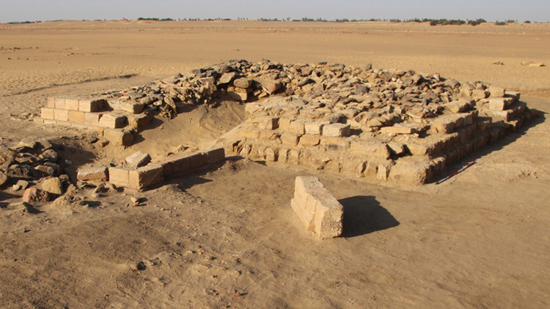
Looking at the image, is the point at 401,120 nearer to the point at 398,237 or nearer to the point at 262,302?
the point at 398,237

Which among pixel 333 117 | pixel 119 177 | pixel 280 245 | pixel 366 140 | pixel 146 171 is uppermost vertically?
pixel 333 117

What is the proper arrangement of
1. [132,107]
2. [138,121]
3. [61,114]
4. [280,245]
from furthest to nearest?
[61,114] < [132,107] < [138,121] < [280,245]

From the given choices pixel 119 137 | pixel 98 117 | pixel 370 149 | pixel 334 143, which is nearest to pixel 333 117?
pixel 334 143

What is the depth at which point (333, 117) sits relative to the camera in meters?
8.73

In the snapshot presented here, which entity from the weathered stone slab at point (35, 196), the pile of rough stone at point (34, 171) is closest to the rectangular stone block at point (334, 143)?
the pile of rough stone at point (34, 171)

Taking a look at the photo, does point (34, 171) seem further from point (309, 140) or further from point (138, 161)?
point (309, 140)

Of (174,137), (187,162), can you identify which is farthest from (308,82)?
(187,162)

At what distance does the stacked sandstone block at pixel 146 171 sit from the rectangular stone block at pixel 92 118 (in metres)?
3.29

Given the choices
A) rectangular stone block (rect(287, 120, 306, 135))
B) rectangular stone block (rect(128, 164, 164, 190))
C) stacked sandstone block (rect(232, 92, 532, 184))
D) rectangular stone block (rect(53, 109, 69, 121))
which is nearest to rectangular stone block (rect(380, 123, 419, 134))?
stacked sandstone block (rect(232, 92, 532, 184))

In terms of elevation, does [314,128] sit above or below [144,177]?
above

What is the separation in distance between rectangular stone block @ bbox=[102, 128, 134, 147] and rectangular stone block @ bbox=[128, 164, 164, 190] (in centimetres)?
355

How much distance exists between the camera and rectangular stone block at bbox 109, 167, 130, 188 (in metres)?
6.55

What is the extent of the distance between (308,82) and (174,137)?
4.78m

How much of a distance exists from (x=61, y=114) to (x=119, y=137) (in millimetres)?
2245
